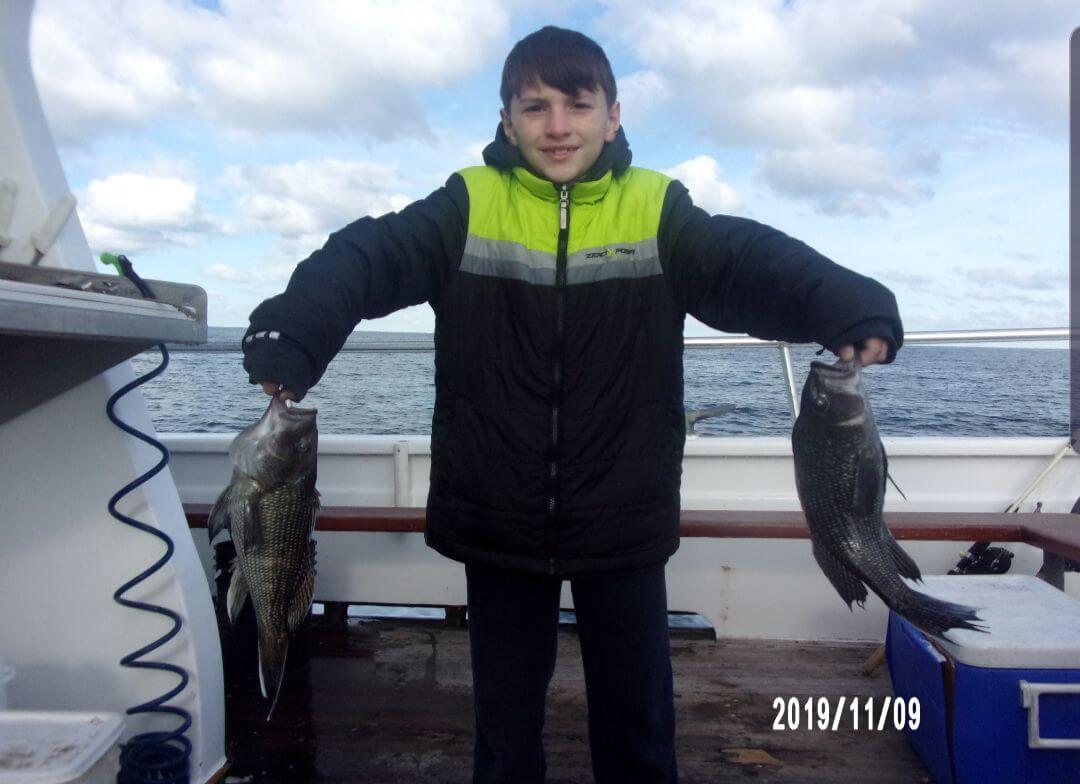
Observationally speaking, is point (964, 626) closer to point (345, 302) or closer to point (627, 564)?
point (627, 564)

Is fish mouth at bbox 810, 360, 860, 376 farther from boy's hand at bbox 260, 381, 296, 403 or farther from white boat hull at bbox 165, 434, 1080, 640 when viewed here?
white boat hull at bbox 165, 434, 1080, 640

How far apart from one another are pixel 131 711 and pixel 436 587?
218 cm

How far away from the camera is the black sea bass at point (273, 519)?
6.08ft

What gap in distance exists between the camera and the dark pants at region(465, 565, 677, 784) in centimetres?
214

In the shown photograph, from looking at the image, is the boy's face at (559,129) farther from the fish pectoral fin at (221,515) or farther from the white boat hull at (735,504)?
the white boat hull at (735,504)

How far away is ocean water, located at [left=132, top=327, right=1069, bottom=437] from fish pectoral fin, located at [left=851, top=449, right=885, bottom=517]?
10.2ft

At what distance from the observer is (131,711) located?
2.69m

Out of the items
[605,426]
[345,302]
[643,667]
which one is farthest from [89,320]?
[643,667]

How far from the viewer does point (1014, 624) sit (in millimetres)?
2859
